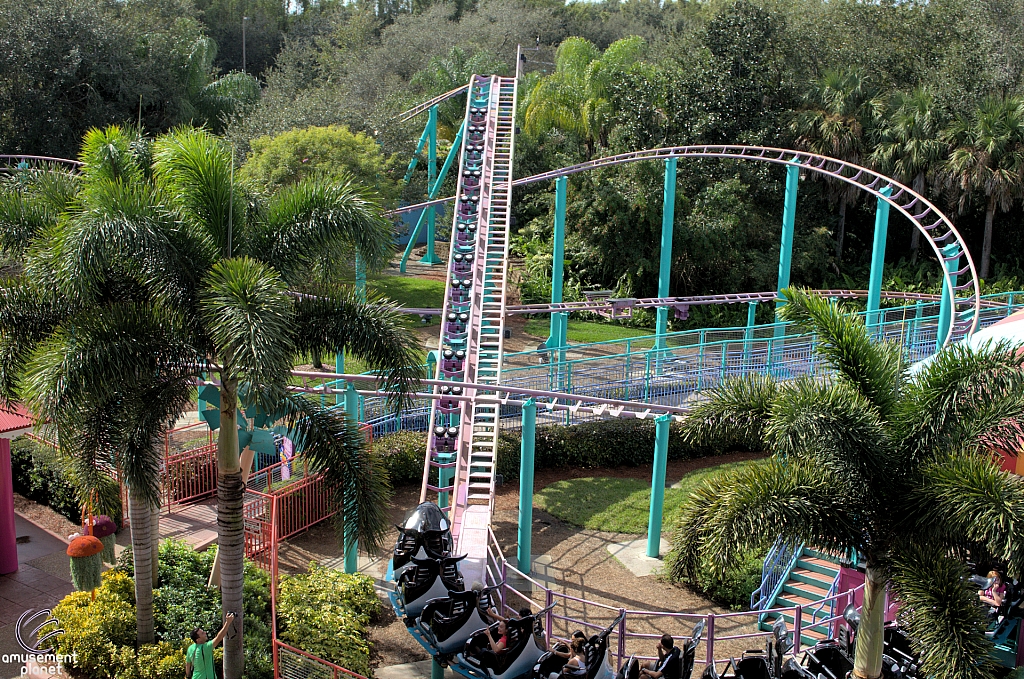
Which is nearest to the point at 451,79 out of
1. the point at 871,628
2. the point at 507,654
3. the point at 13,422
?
the point at 13,422

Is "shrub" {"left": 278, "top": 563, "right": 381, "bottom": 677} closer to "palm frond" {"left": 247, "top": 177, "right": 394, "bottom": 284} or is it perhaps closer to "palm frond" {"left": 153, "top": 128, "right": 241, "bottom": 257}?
"palm frond" {"left": 247, "top": 177, "right": 394, "bottom": 284}

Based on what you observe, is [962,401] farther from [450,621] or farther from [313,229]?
[313,229]

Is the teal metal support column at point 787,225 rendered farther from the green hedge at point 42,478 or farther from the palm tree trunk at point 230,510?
the palm tree trunk at point 230,510

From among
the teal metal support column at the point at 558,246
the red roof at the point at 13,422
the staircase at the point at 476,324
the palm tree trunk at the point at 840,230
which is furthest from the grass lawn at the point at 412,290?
the red roof at the point at 13,422

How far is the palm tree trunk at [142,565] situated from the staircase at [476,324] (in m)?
3.46

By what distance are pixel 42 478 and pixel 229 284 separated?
8.91m

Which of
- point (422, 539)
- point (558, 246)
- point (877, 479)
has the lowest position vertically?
point (422, 539)

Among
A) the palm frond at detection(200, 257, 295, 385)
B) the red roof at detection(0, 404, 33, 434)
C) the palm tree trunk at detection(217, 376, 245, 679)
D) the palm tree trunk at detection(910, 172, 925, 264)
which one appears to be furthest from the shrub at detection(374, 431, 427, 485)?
the palm tree trunk at detection(910, 172, 925, 264)

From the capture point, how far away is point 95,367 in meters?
8.29

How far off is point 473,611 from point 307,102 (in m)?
22.0

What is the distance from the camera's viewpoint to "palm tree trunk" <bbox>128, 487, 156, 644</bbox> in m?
10.5

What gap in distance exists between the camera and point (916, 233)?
30.9 metres

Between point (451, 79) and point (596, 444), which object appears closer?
point (596, 444)

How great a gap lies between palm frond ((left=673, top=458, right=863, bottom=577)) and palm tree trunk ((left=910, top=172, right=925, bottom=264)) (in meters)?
24.0
